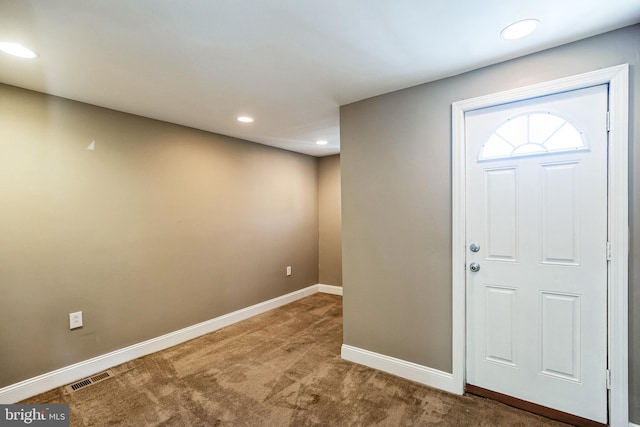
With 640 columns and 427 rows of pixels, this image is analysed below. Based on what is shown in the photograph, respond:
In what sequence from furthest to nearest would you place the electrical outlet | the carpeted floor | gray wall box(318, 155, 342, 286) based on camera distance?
gray wall box(318, 155, 342, 286), the electrical outlet, the carpeted floor

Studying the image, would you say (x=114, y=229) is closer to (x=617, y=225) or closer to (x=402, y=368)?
(x=402, y=368)

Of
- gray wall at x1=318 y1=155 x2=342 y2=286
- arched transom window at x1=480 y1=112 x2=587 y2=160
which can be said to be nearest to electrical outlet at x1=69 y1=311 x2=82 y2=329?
gray wall at x1=318 y1=155 x2=342 y2=286

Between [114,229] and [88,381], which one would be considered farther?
[114,229]

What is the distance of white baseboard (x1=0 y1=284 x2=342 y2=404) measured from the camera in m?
2.15

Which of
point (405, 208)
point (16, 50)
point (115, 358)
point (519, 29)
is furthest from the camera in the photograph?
point (115, 358)

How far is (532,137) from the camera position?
1892mm

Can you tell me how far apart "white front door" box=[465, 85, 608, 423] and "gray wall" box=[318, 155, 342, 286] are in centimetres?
275

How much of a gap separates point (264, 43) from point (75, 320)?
2572 mm

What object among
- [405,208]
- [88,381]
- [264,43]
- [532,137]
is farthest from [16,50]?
[532,137]

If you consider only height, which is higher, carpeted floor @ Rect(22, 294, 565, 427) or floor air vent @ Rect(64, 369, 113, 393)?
carpeted floor @ Rect(22, 294, 565, 427)

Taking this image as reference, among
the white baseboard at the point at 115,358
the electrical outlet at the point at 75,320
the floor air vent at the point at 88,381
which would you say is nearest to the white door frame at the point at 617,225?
the white baseboard at the point at 115,358

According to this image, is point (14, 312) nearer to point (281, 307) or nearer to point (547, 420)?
point (281, 307)

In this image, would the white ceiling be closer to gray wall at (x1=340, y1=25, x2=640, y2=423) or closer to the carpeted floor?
gray wall at (x1=340, y1=25, x2=640, y2=423)

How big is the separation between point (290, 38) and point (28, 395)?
3.03m
